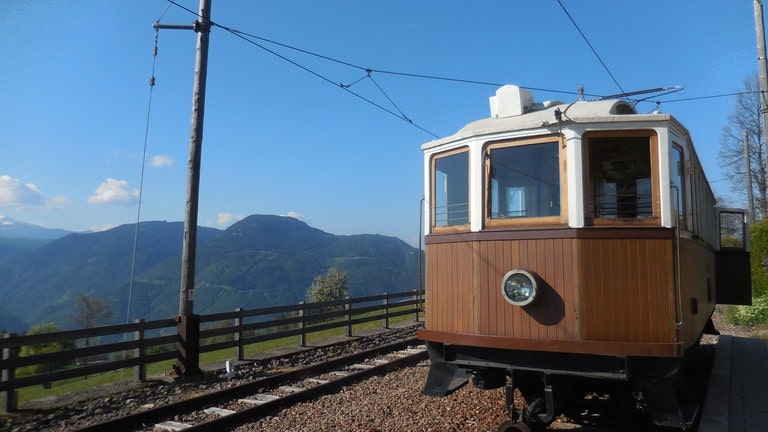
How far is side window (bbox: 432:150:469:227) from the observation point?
5062mm

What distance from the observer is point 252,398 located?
24.4 ft

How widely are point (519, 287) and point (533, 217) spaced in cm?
62

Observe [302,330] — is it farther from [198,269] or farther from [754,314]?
[198,269]

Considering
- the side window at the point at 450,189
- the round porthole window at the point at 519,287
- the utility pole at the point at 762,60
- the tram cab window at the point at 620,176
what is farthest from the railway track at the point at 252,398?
the utility pole at the point at 762,60

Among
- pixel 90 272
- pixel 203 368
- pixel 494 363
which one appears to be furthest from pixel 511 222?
pixel 90 272

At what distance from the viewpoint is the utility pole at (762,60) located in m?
11.8

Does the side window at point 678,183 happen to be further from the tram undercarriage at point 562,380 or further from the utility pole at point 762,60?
the utility pole at point 762,60

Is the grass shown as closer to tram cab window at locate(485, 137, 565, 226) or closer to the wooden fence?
the wooden fence

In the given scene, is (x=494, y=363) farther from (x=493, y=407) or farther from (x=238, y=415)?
(x=238, y=415)

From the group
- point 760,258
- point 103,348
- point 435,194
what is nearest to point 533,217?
point 435,194

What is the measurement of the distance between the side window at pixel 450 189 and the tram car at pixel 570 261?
2 centimetres

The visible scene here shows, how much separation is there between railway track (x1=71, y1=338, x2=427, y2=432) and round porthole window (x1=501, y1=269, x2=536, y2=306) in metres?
3.73

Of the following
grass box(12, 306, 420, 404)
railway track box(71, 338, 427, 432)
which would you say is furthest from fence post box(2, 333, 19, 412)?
railway track box(71, 338, 427, 432)

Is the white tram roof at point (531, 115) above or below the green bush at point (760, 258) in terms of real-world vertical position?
above
